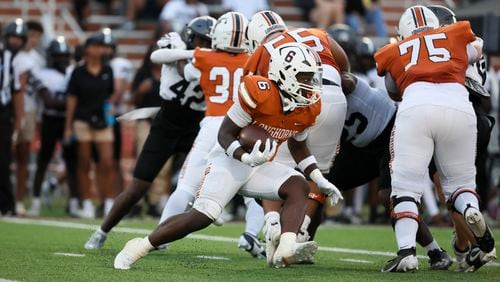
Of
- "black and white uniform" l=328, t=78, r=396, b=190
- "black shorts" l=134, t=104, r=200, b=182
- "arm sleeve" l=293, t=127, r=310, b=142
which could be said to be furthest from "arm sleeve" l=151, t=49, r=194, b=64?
"arm sleeve" l=293, t=127, r=310, b=142

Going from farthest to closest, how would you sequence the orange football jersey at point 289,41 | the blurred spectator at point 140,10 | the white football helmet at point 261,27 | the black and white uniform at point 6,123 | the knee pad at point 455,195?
the blurred spectator at point 140,10, the black and white uniform at point 6,123, the white football helmet at point 261,27, the orange football jersey at point 289,41, the knee pad at point 455,195

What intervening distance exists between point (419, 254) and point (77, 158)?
572 cm

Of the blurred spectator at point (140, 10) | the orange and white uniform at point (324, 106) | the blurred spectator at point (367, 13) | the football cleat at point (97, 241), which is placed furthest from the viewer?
the blurred spectator at point (140, 10)

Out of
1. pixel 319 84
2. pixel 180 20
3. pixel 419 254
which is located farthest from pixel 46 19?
pixel 319 84

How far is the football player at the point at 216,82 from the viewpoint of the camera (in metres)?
8.27

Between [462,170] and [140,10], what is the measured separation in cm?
1166

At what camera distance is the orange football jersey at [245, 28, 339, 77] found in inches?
295

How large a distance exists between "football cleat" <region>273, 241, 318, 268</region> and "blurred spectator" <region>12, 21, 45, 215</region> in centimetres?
667

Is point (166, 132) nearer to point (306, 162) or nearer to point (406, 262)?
point (306, 162)

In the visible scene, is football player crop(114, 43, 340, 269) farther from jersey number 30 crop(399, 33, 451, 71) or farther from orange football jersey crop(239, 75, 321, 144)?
jersey number 30 crop(399, 33, 451, 71)

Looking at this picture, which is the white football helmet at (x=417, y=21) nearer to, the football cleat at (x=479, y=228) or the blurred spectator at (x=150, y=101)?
the football cleat at (x=479, y=228)

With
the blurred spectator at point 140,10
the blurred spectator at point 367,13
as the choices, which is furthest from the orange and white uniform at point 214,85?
the blurred spectator at point 140,10

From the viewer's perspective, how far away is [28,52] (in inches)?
535

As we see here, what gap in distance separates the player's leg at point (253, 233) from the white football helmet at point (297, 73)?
172 cm
